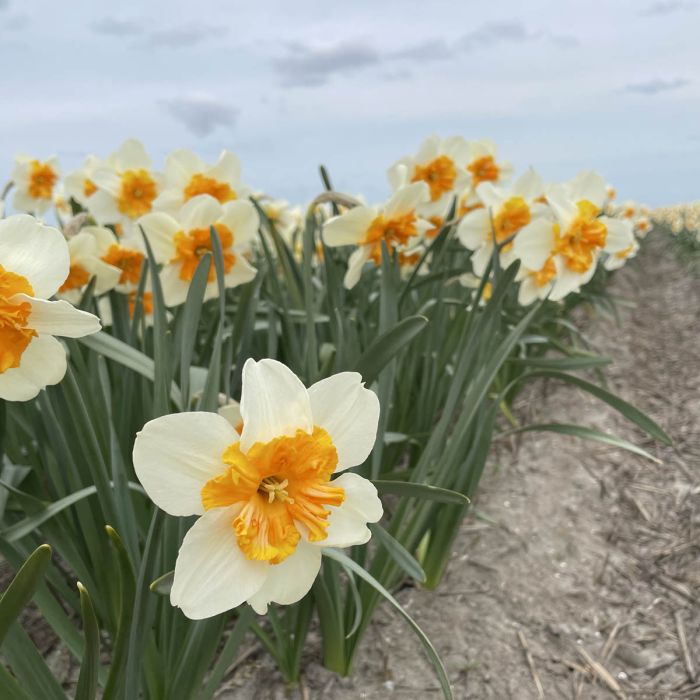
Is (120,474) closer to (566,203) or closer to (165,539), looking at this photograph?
(165,539)

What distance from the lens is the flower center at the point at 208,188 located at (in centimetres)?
239

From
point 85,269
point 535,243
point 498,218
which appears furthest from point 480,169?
point 85,269

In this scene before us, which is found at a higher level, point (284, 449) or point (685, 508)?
point (284, 449)

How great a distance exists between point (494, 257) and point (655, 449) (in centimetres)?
180

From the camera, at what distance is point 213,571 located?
0.95 metres

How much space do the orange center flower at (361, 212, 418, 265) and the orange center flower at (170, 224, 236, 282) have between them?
0.42 m

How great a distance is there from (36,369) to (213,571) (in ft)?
1.46

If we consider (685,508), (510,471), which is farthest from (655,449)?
(510,471)

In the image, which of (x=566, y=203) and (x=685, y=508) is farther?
(x=685, y=508)

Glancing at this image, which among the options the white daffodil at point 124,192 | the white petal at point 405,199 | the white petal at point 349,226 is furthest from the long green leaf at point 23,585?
the white daffodil at point 124,192

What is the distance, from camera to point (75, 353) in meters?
1.42

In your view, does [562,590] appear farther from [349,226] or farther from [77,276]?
[77,276]

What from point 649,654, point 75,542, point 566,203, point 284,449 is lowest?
point 649,654

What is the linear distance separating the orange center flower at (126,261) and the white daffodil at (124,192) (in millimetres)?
627
